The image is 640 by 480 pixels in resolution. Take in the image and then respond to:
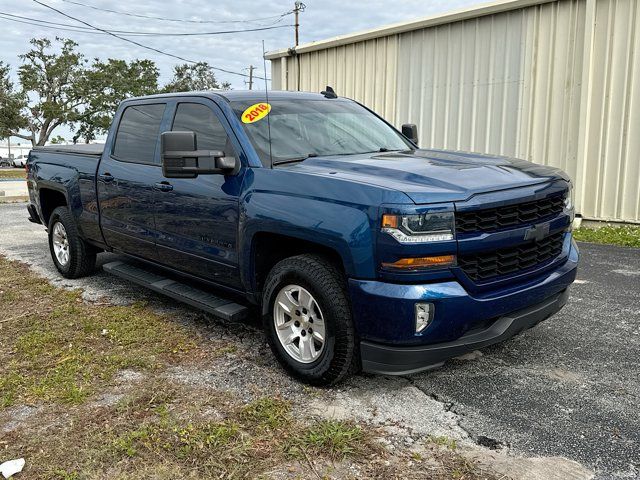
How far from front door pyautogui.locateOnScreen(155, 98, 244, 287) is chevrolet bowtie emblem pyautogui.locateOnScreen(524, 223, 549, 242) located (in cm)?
181

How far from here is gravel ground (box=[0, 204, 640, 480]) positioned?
2.80 m

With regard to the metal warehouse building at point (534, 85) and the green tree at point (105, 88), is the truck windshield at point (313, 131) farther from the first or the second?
the green tree at point (105, 88)

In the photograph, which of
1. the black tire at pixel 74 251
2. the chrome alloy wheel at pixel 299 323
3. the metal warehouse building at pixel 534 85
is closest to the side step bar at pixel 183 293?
the chrome alloy wheel at pixel 299 323

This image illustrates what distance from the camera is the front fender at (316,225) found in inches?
122

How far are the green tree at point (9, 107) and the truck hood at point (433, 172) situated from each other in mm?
49465

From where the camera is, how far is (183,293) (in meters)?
4.57

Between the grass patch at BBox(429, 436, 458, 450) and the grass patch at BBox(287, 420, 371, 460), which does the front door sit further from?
the grass patch at BBox(429, 436, 458, 450)

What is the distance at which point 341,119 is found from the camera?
4684mm

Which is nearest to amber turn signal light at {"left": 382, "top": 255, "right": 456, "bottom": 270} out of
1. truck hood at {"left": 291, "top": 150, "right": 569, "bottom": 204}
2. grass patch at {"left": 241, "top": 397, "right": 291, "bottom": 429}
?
truck hood at {"left": 291, "top": 150, "right": 569, "bottom": 204}

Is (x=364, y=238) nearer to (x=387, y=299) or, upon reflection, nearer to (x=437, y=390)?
(x=387, y=299)

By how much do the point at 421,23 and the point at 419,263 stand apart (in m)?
8.90

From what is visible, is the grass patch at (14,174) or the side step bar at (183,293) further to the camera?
the grass patch at (14,174)

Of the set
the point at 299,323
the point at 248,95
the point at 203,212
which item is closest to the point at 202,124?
the point at 248,95

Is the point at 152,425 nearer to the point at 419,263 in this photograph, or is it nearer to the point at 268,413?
the point at 268,413
